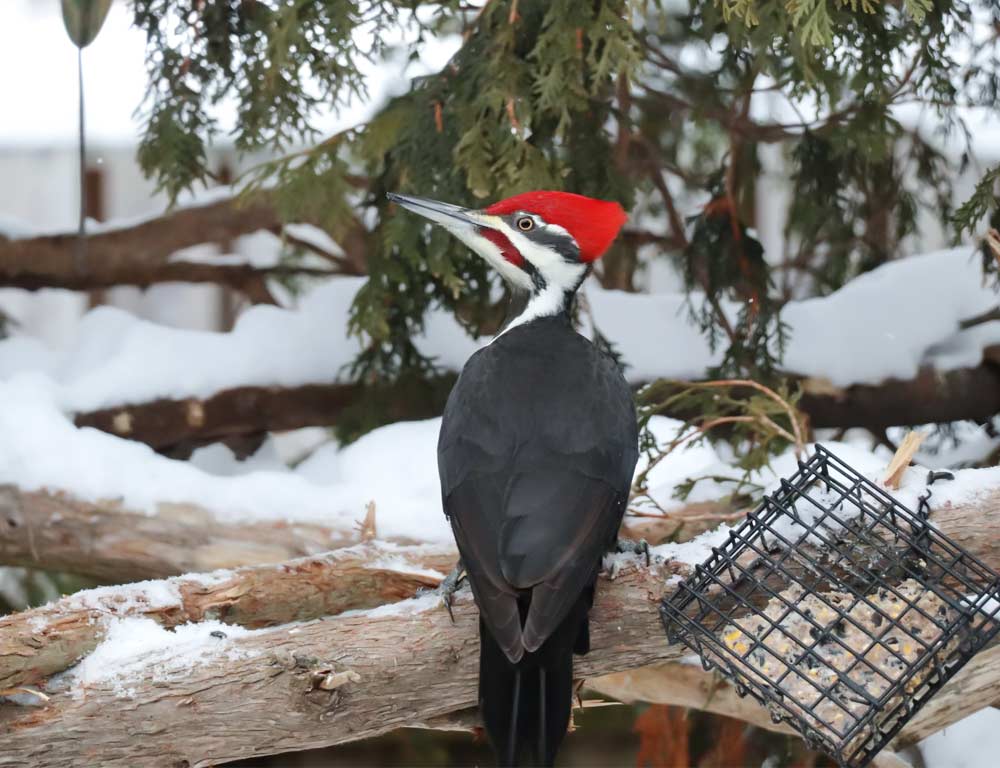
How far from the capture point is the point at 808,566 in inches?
97.4

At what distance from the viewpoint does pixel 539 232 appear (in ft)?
10.1

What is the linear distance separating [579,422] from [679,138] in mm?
3188

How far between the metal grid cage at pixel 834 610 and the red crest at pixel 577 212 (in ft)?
2.70

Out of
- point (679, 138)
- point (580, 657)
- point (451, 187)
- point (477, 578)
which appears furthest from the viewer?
point (679, 138)

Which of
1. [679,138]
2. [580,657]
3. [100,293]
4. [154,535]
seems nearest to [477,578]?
[580,657]

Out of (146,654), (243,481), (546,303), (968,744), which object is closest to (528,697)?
(146,654)

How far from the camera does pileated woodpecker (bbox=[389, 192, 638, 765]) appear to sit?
7.81 ft

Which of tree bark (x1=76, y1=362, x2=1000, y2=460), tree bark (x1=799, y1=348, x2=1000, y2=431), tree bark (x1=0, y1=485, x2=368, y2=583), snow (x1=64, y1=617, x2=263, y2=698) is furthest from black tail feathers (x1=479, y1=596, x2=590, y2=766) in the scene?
tree bark (x1=799, y1=348, x2=1000, y2=431)

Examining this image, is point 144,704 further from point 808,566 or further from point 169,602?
point 808,566

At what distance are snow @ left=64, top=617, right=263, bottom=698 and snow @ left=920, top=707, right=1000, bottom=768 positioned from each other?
7.49 ft

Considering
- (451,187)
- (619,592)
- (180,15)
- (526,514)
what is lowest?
(619,592)

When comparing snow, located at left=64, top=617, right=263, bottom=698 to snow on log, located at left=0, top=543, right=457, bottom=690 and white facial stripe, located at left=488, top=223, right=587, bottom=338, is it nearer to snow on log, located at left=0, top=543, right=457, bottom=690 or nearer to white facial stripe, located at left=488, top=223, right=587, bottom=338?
snow on log, located at left=0, top=543, right=457, bottom=690

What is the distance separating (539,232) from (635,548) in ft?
2.68

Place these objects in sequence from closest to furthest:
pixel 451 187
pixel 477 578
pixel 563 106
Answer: pixel 477 578, pixel 563 106, pixel 451 187
